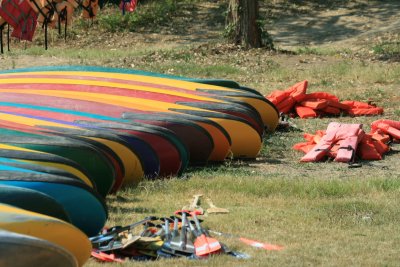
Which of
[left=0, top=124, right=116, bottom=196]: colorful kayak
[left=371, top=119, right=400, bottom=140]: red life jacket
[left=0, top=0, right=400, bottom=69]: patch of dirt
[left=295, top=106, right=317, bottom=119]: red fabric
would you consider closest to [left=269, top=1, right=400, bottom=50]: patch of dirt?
[left=0, top=0, right=400, bottom=69]: patch of dirt

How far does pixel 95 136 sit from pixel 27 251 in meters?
3.78

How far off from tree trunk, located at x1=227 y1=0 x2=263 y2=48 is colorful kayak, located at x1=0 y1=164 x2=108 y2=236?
1149 cm

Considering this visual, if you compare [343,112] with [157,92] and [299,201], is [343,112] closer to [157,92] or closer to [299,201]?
[157,92]

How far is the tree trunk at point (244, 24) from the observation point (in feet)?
55.8

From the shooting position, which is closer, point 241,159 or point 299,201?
point 299,201

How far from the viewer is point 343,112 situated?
11.9 meters

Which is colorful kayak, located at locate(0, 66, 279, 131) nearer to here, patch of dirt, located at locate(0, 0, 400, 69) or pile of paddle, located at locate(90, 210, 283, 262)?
pile of paddle, located at locate(90, 210, 283, 262)

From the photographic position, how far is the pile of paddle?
546 centimetres

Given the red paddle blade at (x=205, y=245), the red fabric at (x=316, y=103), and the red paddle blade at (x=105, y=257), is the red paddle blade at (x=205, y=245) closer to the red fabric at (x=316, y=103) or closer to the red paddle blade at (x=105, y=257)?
the red paddle blade at (x=105, y=257)

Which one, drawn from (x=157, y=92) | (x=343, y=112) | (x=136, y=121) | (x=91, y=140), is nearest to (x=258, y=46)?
(x=343, y=112)

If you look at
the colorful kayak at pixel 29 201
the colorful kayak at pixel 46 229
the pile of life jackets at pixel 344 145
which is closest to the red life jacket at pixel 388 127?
the pile of life jackets at pixel 344 145

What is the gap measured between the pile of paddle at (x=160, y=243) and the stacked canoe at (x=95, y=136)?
17 centimetres

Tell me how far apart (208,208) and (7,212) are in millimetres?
2562

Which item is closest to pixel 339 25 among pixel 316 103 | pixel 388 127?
pixel 316 103
